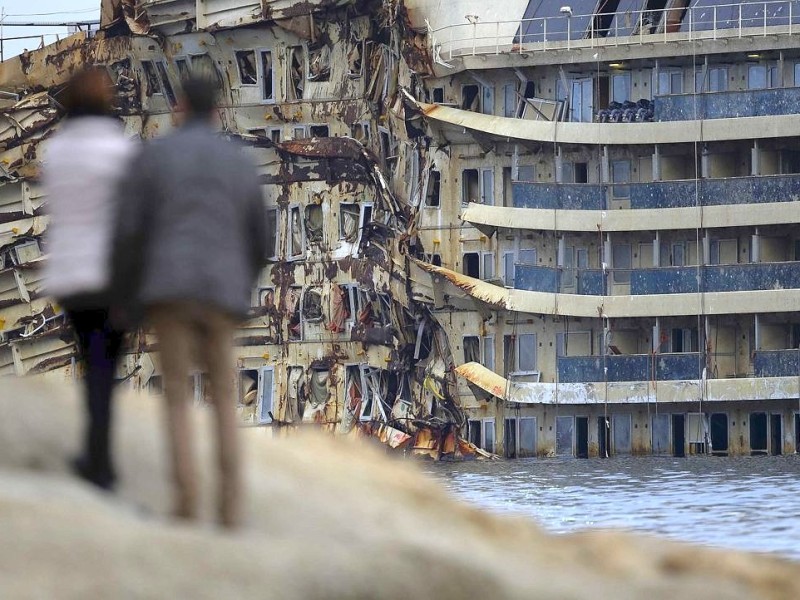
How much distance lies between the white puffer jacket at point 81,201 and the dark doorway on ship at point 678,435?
2088 inches

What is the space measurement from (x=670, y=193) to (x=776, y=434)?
8.30 meters

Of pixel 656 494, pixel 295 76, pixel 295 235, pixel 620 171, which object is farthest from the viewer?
pixel 295 76

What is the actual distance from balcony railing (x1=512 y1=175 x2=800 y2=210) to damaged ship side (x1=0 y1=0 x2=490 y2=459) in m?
5.57

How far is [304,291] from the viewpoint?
72.8 m

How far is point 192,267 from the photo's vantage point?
1080 cm

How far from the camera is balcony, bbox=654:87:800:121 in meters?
62.8

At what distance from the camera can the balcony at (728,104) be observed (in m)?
62.8

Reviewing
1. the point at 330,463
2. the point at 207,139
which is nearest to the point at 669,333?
the point at 330,463

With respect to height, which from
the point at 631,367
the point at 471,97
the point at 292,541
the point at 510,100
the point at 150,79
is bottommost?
the point at 292,541

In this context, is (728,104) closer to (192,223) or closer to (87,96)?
(87,96)

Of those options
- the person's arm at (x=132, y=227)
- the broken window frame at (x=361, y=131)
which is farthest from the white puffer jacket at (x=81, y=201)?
the broken window frame at (x=361, y=131)

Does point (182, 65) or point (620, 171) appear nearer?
point (620, 171)

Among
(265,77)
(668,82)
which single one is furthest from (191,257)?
(265,77)

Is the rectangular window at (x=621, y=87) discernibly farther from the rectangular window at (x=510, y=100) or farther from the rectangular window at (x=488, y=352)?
the rectangular window at (x=488, y=352)
